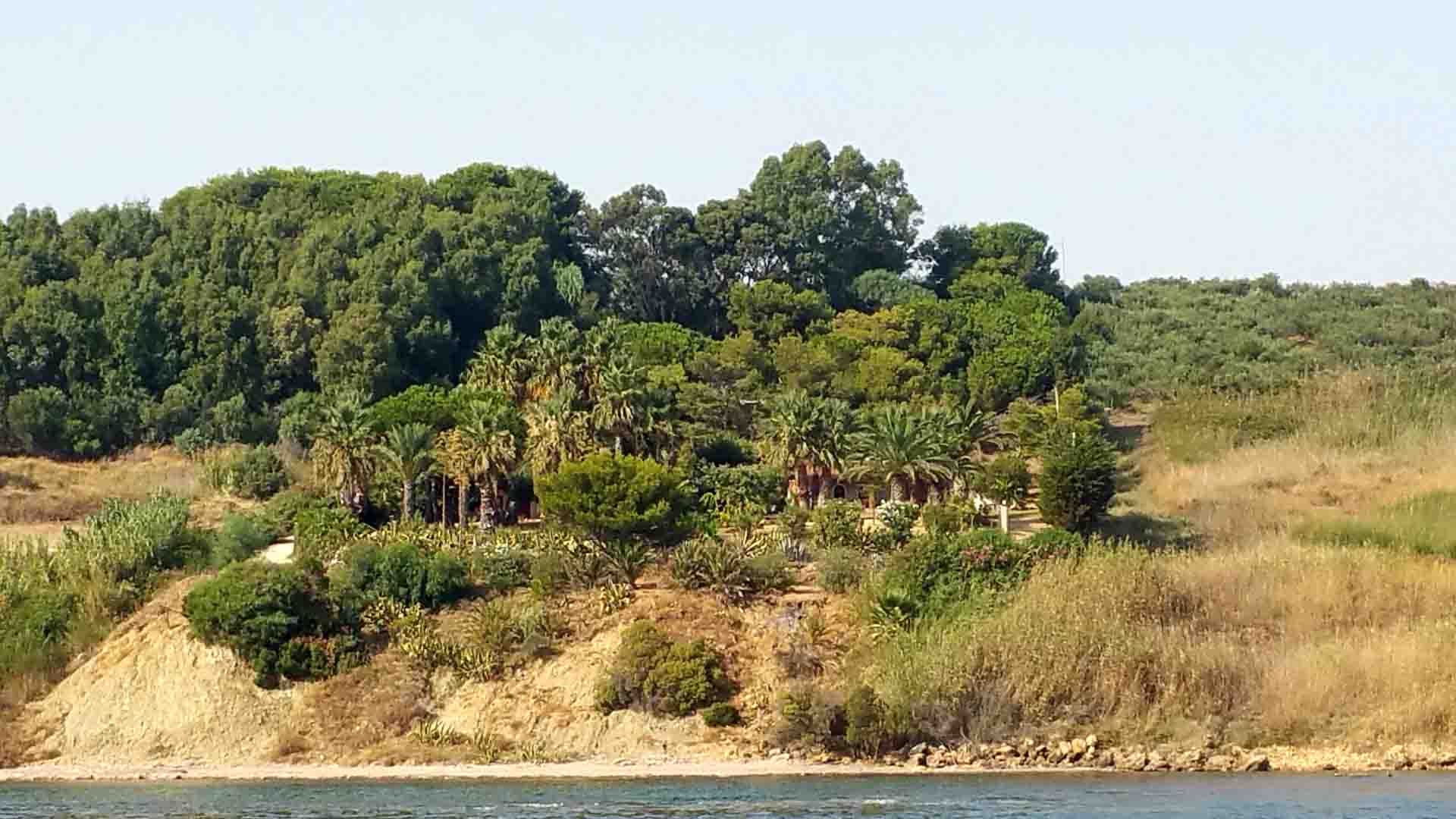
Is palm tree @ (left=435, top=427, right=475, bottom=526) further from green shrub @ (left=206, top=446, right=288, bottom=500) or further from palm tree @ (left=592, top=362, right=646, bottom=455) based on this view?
green shrub @ (left=206, top=446, right=288, bottom=500)

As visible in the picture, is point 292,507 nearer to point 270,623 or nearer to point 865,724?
point 270,623

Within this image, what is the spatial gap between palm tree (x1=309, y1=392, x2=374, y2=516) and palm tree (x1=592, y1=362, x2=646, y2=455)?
736cm

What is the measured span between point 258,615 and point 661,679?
36.5 ft

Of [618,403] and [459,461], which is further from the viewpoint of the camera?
[618,403]

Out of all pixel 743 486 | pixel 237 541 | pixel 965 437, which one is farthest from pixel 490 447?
pixel 965 437

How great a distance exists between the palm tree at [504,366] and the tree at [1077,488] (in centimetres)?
1947

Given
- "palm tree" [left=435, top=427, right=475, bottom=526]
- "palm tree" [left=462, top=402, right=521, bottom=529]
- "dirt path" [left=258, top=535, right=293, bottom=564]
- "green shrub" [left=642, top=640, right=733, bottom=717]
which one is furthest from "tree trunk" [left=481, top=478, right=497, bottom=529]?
"green shrub" [left=642, top=640, right=733, bottom=717]

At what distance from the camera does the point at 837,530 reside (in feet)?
250

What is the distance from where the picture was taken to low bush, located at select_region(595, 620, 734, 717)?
67062mm

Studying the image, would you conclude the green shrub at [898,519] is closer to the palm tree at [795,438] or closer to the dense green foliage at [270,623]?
the palm tree at [795,438]

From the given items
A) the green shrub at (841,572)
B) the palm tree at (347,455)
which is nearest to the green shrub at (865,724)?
the green shrub at (841,572)

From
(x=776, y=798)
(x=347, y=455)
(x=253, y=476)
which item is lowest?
(x=776, y=798)

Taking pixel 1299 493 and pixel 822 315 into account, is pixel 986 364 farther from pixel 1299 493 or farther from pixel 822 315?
pixel 1299 493

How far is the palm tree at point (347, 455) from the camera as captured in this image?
8238 cm
